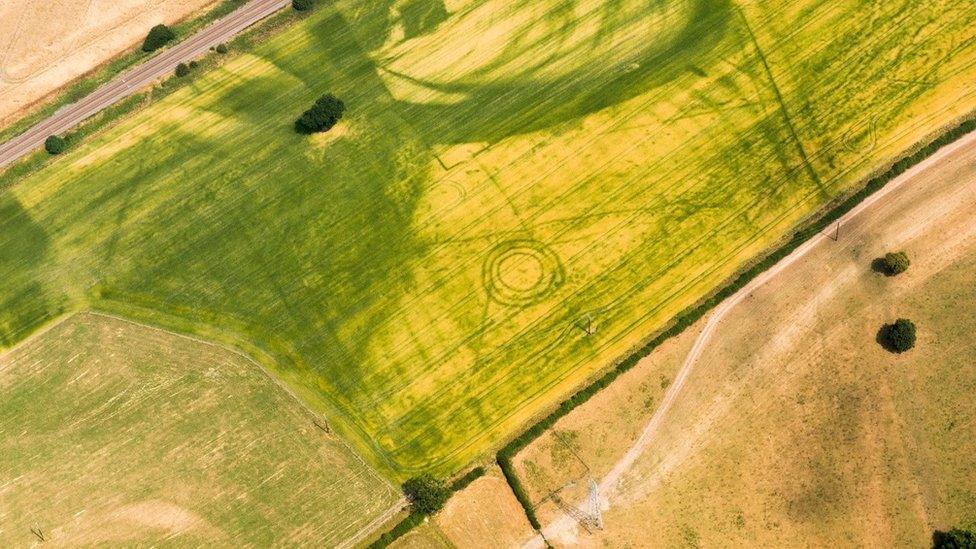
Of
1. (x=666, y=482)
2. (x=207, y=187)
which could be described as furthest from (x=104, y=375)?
(x=666, y=482)

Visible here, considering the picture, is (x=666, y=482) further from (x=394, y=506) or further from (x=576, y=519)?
(x=394, y=506)

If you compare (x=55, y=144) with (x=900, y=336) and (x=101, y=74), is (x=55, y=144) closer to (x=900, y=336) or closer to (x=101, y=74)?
(x=101, y=74)

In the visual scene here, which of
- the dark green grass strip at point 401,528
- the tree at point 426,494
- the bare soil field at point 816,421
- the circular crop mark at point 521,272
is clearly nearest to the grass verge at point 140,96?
the circular crop mark at point 521,272

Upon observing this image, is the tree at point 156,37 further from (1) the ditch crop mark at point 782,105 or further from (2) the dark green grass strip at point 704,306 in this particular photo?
(1) the ditch crop mark at point 782,105

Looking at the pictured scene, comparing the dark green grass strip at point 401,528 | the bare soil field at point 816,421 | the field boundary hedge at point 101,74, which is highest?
the field boundary hedge at point 101,74

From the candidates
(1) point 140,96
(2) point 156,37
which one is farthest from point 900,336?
(2) point 156,37
